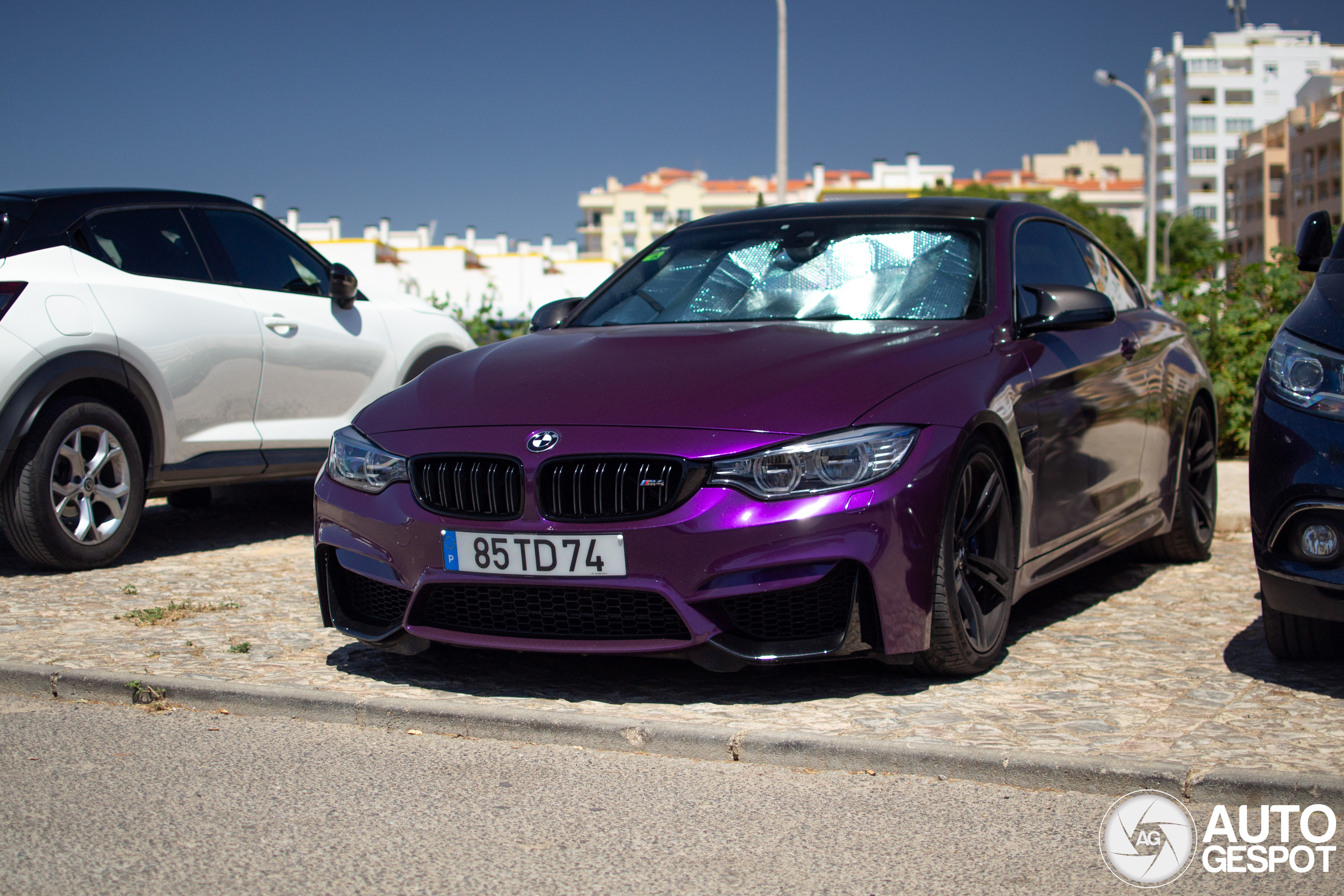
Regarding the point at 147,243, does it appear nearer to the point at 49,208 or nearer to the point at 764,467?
the point at 49,208

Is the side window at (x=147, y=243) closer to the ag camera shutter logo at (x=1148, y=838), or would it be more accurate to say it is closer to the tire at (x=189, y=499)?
the tire at (x=189, y=499)

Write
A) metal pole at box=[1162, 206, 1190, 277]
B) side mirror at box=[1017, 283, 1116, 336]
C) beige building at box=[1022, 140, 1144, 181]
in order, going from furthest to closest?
beige building at box=[1022, 140, 1144, 181], metal pole at box=[1162, 206, 1190, 277], side mirror at box=[1017, 283, 1116, 336]

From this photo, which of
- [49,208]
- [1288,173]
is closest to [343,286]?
[49,208]

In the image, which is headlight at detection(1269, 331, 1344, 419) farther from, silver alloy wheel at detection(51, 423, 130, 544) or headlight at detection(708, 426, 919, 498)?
silver alloy wheel at detection(51, 423, 130, 544)

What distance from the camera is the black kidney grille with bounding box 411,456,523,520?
410cm

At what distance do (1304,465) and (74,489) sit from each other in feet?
16.3

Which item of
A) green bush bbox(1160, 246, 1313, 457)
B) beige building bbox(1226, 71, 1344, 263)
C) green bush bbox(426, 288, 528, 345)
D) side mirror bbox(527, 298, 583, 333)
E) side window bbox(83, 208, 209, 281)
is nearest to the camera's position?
side mirror bbox(527, 298, 583, 333)

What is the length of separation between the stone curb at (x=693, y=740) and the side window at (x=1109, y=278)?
305 centimetres

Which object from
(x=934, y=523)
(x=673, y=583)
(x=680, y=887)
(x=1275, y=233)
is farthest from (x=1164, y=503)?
(x=1275, y=233)

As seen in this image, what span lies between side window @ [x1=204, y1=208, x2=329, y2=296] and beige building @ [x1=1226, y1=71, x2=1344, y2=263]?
303 feet

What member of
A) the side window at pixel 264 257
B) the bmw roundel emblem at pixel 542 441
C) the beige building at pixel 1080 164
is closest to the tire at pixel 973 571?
the bmw roundel emblem at pixel 542 441

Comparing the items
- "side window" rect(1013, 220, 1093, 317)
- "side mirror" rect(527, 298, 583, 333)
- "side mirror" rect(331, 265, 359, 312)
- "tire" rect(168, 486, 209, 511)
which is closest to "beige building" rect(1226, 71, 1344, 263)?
"tire" rect(168, 486, 209, 511)

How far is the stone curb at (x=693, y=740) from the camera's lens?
3.33m

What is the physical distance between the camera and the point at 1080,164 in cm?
17350
